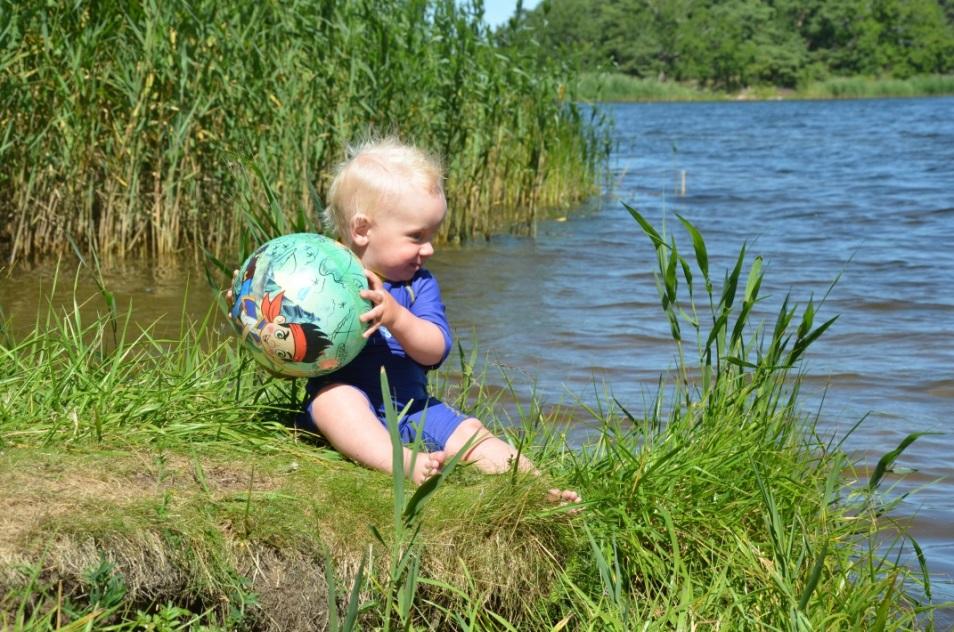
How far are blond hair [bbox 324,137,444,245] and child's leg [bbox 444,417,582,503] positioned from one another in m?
0.70

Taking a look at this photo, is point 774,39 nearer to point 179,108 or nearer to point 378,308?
point 179,108

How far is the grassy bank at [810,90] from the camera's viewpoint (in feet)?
222

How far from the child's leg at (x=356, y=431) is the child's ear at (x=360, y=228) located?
44cm

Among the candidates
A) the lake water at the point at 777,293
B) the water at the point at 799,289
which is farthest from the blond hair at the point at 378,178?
the lake water at the point at 777,293

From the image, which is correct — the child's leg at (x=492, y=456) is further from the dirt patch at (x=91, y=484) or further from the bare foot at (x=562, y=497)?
the dirt patch at (x=91, y=484)

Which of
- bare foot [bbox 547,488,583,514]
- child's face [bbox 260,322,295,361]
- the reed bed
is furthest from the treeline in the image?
bare foot [bbox 547,488,583,514]

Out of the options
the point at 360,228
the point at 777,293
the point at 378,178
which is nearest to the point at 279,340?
the point at 360,228

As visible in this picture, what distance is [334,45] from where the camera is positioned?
7992 millimetres

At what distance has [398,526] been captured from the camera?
2268mm

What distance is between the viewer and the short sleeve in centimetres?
345

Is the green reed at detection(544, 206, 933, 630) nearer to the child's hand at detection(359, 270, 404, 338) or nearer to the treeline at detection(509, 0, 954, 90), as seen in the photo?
the child's hand at detection(359, 270, 404, 338)

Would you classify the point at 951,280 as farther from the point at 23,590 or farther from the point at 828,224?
the point at 23,590


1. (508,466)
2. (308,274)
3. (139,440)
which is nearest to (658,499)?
(508,466)

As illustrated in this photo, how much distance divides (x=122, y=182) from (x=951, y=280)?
6.08 meters
